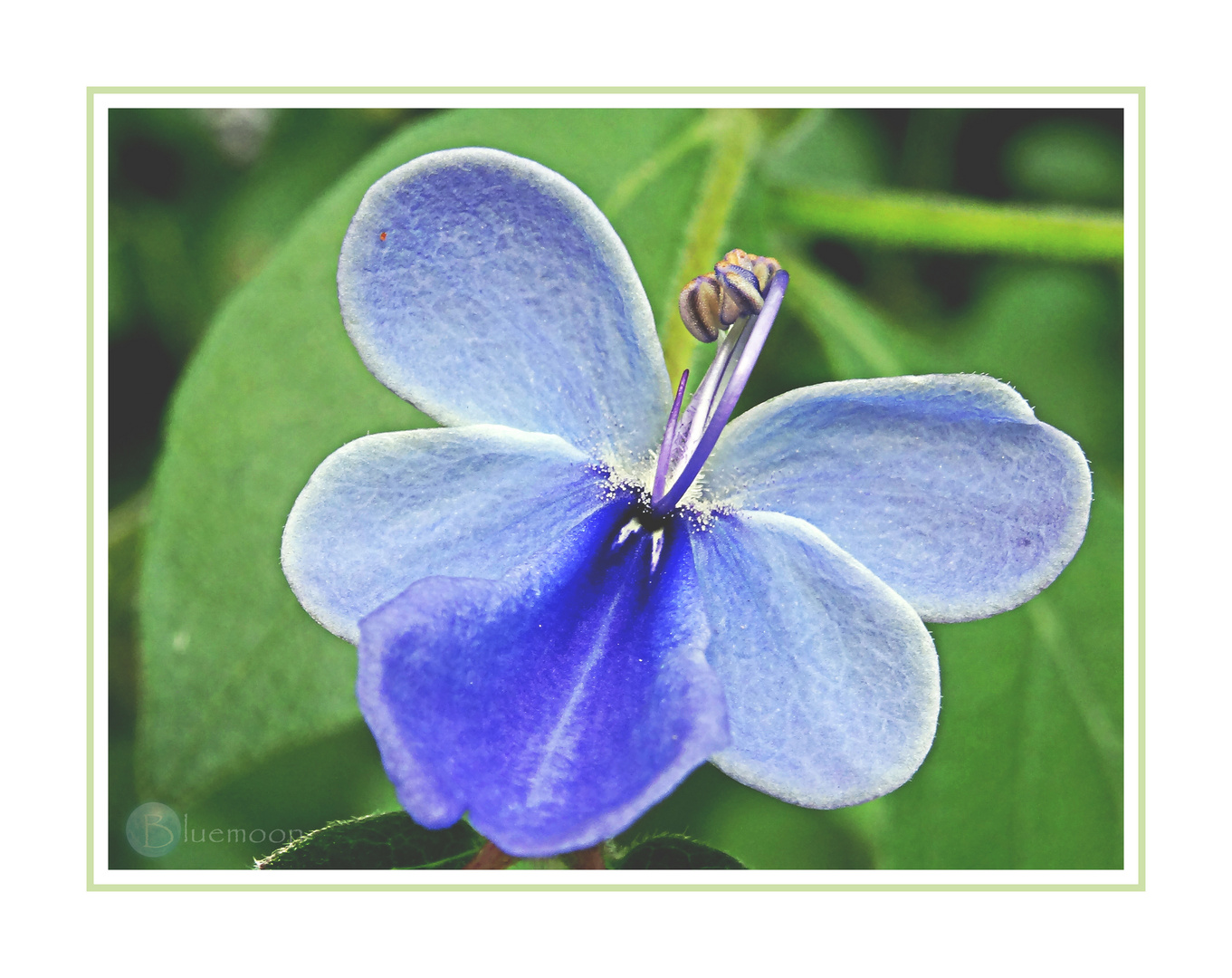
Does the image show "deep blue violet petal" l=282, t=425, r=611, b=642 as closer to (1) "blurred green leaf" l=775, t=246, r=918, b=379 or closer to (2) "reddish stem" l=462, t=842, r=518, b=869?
(2) "reddish stem" l=462, t=842, r=518, b=869

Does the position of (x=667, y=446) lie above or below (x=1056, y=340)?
below

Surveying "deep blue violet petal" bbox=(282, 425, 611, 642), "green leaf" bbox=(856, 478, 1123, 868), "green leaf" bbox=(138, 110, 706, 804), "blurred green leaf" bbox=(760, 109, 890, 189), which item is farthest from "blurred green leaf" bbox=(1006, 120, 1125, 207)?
"deep blue violet petal" bbox=(282, 425, 611, 642)

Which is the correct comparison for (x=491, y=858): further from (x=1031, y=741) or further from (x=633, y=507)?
(x=1031, y=741)

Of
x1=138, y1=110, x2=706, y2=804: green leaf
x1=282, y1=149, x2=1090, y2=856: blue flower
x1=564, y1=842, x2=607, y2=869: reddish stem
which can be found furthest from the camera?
x1=138, y1=110, x2=706, y2=804: green leaf
